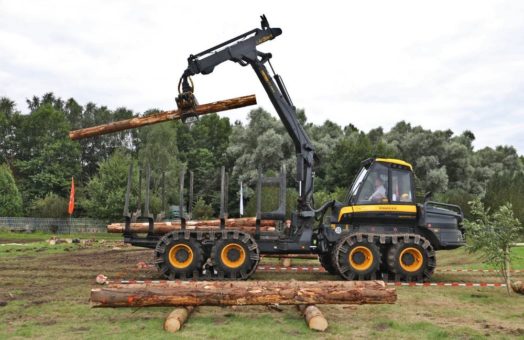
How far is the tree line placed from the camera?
1876 inches

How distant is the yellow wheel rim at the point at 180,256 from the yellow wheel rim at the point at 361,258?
4.04 metres

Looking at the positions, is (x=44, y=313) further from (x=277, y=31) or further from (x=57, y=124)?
(x=57, y=124)

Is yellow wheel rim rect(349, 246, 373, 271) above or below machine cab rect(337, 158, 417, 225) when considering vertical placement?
below

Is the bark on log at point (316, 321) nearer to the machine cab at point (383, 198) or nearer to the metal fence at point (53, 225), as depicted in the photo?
the machine cab at point (383, 198)

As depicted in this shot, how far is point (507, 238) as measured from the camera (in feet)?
37.8

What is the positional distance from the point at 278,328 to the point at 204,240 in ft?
18.8

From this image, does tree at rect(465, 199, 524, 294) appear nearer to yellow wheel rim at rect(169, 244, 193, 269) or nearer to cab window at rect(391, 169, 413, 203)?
cab window at rect(391, 169, 413, 203)

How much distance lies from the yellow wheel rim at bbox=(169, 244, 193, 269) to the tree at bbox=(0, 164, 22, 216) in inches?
1792

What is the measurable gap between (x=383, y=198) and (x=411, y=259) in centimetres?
169

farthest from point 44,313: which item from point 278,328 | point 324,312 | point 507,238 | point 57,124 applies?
point 57,124

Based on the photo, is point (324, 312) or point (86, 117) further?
point (86, 117)

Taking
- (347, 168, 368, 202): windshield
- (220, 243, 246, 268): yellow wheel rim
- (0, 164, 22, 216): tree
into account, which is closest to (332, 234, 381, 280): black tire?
(347, 168, 368, 202): windshield

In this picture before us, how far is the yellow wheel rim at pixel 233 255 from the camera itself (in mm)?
13180

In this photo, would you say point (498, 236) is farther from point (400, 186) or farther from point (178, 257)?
point (178, 257)
